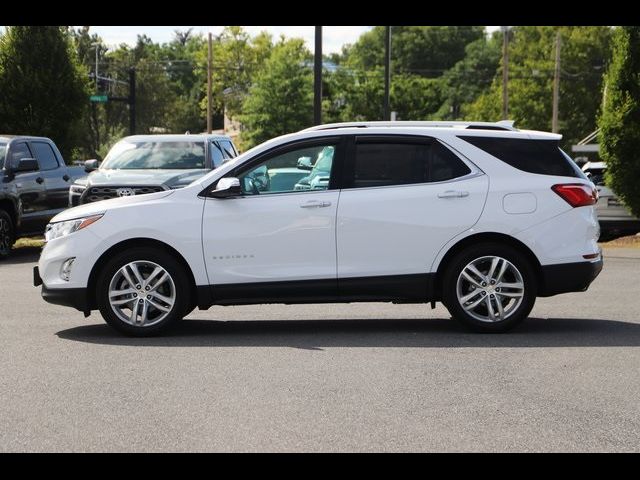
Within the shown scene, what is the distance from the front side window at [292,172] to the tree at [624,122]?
47.3 ft

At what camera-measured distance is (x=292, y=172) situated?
34.3ft

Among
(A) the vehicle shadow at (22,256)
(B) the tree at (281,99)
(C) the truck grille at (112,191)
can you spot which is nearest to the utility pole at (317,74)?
(A) the vehicle shadow at (22,256)

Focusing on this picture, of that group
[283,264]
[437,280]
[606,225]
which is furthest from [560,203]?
[606,225]

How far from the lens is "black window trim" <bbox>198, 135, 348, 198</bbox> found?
34.3ft

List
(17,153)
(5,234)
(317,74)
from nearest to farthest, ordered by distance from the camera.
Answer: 1. (5,234)
2. (17,153)
3. (317,74)

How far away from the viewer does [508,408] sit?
7.32 meters

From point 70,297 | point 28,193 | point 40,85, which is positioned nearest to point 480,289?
point 70,297

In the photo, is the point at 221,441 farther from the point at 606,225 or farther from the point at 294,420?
the point at 606,225

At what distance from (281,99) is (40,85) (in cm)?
5862

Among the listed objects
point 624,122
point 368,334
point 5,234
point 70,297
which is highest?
point 624,122

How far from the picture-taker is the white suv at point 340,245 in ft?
34.0

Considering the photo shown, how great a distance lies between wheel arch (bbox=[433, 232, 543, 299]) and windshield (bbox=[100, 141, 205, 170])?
9.66 metres

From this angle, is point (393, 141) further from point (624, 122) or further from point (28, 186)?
point (624, 122)
